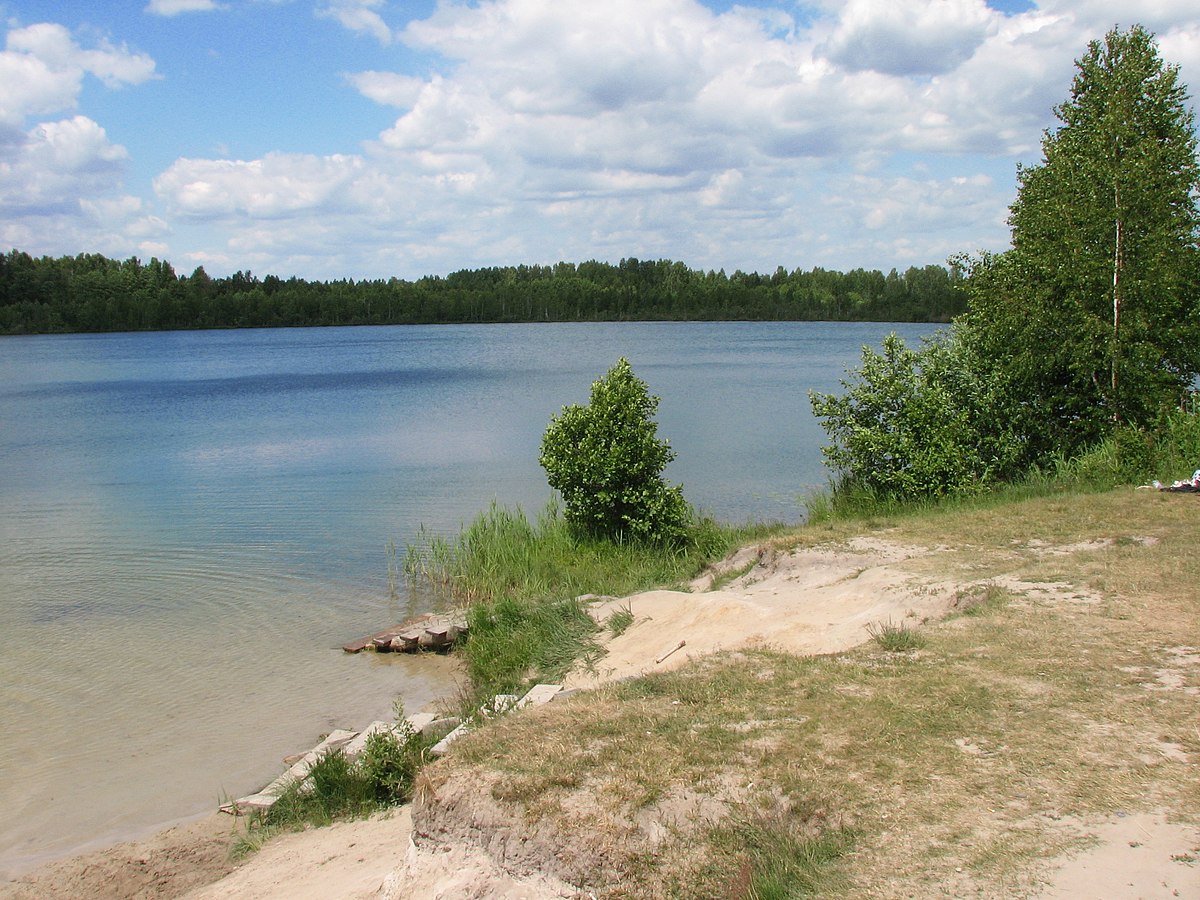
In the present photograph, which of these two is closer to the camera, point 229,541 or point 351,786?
point 351,786

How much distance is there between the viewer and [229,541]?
1802cm

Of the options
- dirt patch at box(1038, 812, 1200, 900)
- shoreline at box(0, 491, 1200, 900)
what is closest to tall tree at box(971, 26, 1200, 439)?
shoreline at box(0, 491, 1200, 900)

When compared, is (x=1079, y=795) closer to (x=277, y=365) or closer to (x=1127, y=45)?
(x=1127, y=45)

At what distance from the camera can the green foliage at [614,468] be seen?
14523 millimetres

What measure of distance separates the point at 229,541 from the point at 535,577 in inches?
283

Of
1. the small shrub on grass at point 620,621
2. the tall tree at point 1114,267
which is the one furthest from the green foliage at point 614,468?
the tall tree at point 1114,267

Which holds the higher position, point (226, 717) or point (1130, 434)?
point (1130, 434)

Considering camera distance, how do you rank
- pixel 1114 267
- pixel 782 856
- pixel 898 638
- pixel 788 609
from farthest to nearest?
pixel 1114 267 → pixel 788 609 → pixel 898 638 → pixel 782 856

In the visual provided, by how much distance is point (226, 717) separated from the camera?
10.2m

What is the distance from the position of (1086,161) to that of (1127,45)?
9.38 ft

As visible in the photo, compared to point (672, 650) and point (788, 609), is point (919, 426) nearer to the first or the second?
point (788, 609)

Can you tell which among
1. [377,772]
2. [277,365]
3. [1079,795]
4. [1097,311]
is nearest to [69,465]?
[377,772]

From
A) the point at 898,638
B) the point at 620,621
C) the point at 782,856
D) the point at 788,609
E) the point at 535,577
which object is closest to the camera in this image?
the point at 782,856

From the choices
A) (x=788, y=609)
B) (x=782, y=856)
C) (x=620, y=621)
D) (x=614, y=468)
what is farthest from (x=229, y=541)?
(x=782, y=856)
